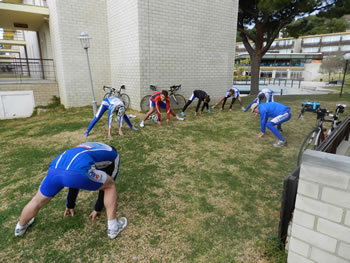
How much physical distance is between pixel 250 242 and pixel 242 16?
49.1 feet

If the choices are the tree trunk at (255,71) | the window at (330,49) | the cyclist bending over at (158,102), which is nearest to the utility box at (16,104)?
the cyclist bending over at (158,102)

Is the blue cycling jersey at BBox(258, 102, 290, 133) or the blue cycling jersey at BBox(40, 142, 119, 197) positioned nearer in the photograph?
the blue cycling jersey at BBox(40, 142, 119, 197)

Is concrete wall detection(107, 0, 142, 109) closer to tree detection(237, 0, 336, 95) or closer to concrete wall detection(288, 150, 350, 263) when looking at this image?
tree detection(237, 0, 336, 95)

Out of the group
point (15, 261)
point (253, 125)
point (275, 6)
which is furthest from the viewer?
point (275, 6)

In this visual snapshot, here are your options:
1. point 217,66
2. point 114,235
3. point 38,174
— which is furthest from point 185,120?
point 114,235

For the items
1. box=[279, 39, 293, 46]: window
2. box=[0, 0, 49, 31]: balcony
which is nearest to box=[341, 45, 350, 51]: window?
box=[279, 39, 293, 46]: window

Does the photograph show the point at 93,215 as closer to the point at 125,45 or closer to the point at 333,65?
the point at 125,45

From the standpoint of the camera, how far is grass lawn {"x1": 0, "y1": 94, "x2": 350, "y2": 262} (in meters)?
2.51

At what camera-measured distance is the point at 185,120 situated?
8133 mm

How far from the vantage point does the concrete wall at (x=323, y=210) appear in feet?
5.72

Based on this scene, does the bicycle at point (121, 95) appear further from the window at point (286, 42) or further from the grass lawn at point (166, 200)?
the window at point (286, 42)

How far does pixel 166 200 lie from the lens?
342 cm

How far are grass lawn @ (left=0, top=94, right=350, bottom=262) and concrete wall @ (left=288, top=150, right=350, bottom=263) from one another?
49 cm

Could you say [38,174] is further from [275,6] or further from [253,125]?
[275,6]
